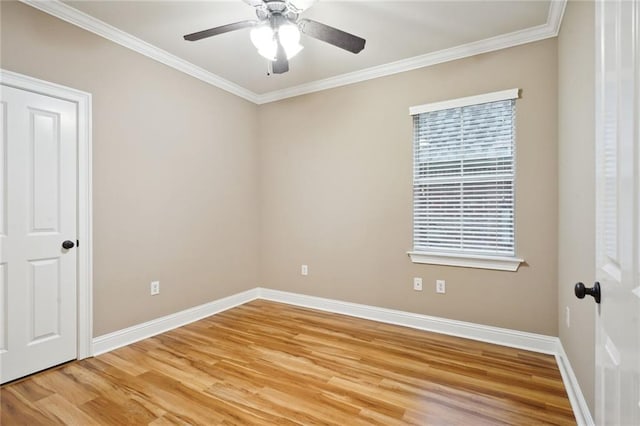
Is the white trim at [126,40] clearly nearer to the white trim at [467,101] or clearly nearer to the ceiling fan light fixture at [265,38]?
the ceiling fan light fixture at [265,38]

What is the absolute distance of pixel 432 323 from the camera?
3102 millimetres

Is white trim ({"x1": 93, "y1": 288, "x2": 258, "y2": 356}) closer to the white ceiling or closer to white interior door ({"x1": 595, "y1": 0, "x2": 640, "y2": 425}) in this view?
the white ceiling

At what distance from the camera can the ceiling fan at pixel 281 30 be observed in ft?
6.68

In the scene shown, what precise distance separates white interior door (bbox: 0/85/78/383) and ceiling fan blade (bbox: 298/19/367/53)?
6.31 feet

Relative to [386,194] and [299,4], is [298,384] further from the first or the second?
[299,4]

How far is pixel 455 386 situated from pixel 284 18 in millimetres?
2719

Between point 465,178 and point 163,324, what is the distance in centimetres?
322

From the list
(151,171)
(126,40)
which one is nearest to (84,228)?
(151,171)

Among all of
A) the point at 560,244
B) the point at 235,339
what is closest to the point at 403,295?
the point at 560,244

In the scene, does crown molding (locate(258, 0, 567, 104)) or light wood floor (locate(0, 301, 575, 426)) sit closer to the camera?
light wood floor (locate(0, 301, 575, 426))

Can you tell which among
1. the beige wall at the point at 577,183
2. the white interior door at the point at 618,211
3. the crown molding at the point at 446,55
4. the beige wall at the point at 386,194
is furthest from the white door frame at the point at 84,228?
the beige wall at the point at 577,183

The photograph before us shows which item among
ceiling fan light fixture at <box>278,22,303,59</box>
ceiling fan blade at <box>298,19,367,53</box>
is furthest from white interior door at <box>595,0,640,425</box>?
ceiling fan light fixture at <box>278,22,303,59</box>

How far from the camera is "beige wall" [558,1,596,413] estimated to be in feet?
5.41

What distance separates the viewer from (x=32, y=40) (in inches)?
88.7
